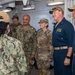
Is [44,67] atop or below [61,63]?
below

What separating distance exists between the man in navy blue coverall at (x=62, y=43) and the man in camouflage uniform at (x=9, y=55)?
1.62 m

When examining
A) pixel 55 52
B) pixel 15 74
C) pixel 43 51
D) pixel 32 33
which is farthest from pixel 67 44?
pixel 15 74

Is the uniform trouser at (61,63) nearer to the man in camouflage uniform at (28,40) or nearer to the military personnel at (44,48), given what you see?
the military personnel at (44,48)

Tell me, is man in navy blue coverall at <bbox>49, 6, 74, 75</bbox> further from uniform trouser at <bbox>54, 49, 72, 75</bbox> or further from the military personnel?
the military personnel

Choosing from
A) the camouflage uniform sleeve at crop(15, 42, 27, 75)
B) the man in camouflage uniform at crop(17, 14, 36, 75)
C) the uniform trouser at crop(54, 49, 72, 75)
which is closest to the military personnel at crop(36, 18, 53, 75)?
the man in camouflage uniform at crop(17, 14, 36, 75)

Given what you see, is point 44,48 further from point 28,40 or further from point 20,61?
point 20,61

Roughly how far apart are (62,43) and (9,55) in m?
1.78

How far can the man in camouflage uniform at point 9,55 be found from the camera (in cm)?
190

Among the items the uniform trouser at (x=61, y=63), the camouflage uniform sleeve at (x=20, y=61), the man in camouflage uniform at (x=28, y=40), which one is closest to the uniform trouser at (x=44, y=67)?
the man in camouflage uniform at (x=28, y=40)

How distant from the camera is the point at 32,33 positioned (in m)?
4.66

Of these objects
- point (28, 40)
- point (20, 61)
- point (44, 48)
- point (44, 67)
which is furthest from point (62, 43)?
point (20, 61)

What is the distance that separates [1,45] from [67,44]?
1.82m

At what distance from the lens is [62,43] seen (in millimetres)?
3545

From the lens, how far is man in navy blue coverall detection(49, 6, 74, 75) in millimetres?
3449
